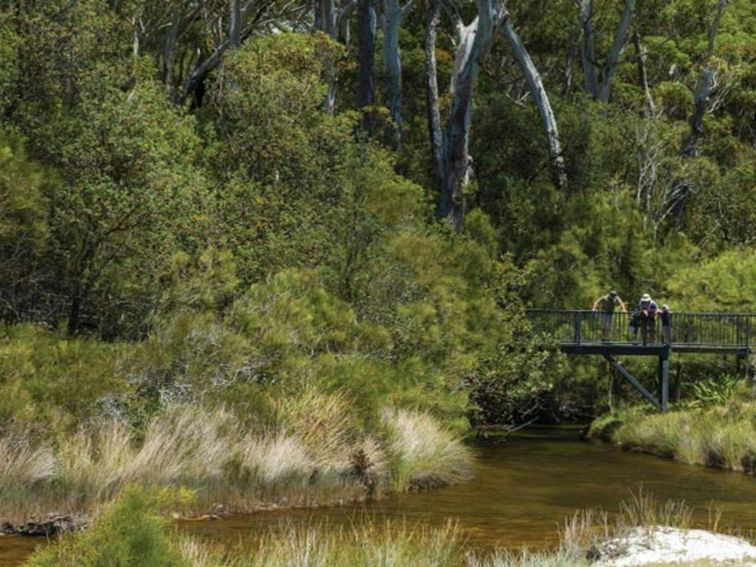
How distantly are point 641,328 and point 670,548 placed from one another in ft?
71.0

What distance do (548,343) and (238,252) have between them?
435 inches

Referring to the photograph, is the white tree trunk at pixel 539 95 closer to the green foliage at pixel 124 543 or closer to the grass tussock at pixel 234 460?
the grass tussock at pixel 234 460

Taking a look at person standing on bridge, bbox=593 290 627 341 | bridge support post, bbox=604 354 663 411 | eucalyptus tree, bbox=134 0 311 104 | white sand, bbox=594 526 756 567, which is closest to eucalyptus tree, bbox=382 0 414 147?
eucalyptus tree, bbox=134 0 311 104

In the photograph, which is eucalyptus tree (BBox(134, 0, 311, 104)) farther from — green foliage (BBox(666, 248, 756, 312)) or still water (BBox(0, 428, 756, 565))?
green foliage (BBox(666, 248, 756, 312))

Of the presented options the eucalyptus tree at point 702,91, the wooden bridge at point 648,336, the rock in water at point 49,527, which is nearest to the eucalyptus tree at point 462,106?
the wooden bridge at point 648,336

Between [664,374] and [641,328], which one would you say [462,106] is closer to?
[641,328]

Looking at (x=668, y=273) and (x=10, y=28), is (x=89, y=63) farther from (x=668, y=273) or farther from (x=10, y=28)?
(x=668, y=273)

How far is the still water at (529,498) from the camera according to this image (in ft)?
51.0

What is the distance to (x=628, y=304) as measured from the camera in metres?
40.1

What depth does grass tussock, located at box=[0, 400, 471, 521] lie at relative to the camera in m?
15.2

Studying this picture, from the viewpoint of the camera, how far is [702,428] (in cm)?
2789

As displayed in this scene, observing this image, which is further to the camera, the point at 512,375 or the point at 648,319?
the point at 648,319

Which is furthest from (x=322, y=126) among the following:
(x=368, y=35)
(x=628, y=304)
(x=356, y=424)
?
(x=628, y=304)

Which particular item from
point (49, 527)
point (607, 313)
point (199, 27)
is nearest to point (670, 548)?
point (49, 527)
